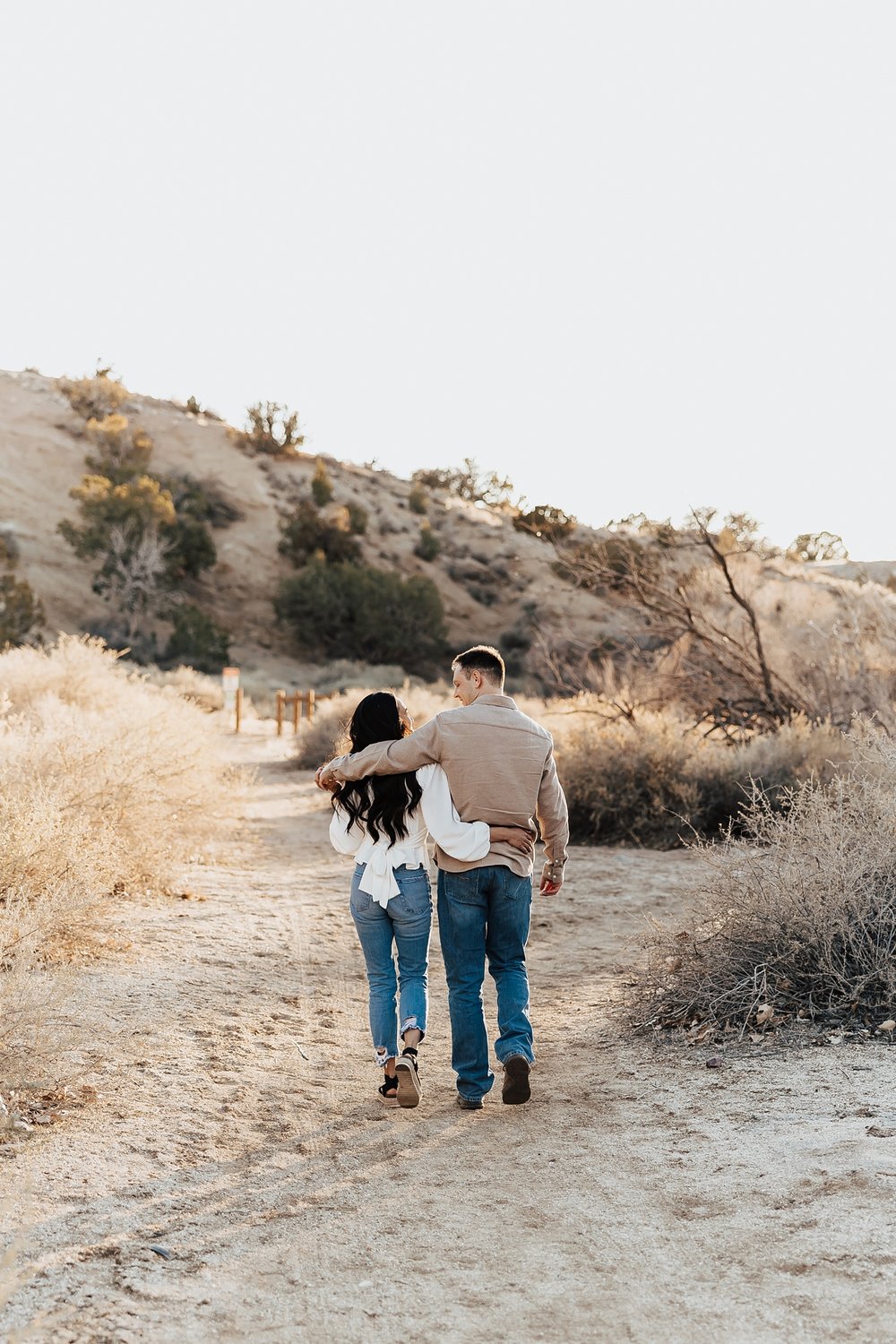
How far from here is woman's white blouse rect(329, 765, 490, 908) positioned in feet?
17.0

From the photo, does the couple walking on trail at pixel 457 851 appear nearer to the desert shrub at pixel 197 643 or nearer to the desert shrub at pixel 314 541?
the desert shrub at pixel 197 643

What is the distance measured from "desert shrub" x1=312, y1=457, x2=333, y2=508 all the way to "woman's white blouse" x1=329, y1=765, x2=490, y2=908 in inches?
2099

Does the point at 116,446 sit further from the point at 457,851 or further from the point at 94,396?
the point at 457,851

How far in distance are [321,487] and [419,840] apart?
2113 inches

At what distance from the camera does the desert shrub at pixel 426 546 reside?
57.0 m

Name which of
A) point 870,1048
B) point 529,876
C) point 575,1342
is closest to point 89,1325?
point 575,1342

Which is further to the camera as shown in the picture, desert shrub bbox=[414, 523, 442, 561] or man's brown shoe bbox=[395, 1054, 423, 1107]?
desert shrub bbox=[414, 523, 442, 561]

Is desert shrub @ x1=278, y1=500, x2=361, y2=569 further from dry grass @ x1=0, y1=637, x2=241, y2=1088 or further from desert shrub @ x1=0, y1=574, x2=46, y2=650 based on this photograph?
dry grass @ x1=0, y1=637, x2=241, y2=1088

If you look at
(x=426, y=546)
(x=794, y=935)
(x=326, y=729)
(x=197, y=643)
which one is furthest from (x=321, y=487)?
(x=794, y=935)

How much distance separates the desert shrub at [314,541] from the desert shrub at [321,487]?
3556 mm

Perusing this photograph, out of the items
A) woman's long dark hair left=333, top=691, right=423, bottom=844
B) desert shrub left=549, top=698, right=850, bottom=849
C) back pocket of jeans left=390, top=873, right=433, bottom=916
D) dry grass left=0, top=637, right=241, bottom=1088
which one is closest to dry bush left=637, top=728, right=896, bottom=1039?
back pocket of jeans left=390, top=873, right=433, bottom=916

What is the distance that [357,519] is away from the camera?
55812 mm

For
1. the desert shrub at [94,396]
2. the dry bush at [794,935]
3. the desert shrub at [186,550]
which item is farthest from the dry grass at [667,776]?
the desert shrub at [94,396]

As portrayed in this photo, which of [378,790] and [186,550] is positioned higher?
[186,550]
